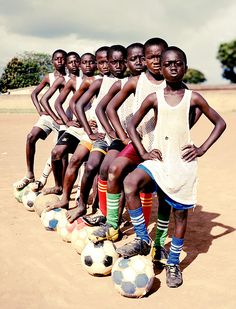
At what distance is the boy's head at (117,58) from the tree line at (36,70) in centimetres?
5631

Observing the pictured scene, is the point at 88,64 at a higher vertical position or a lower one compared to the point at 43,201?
higher

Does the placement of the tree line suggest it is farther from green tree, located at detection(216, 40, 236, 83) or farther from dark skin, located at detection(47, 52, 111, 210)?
dark skin, located at detection(47, 52, 111, 210)

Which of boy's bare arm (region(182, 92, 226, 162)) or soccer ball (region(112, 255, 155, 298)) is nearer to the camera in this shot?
soccer ball (region(112, 255, 155, 298))

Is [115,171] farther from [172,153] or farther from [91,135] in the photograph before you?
[91,135]

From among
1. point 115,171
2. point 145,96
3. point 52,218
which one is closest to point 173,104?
point 145,96

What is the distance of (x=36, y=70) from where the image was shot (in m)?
80.8

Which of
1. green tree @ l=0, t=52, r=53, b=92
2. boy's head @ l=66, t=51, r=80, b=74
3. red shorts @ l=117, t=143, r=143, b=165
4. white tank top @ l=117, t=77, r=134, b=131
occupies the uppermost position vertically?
boy's head @ l=66, t=51, r=80, b=74

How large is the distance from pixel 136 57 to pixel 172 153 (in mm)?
1671

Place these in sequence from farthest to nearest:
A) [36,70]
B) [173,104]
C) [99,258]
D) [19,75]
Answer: [36,70] < [19,75] < [99,258] < [173,104]

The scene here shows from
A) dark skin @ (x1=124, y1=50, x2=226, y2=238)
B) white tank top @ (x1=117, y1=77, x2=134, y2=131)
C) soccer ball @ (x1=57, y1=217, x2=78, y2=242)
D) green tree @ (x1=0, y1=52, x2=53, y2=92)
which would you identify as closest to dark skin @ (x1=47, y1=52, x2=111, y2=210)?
soccer ball @ (x1=57, y1=217, x2=78, y2=242)

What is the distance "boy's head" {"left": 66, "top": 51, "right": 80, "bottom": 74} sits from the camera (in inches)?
303

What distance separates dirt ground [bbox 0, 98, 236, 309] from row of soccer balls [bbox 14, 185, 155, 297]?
0.11 meters

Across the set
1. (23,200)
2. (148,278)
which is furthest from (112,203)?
(23,200)

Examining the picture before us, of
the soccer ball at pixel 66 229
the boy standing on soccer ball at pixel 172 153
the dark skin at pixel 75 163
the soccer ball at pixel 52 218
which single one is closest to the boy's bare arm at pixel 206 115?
the boy standing on soccer ball at pixel 172 153
